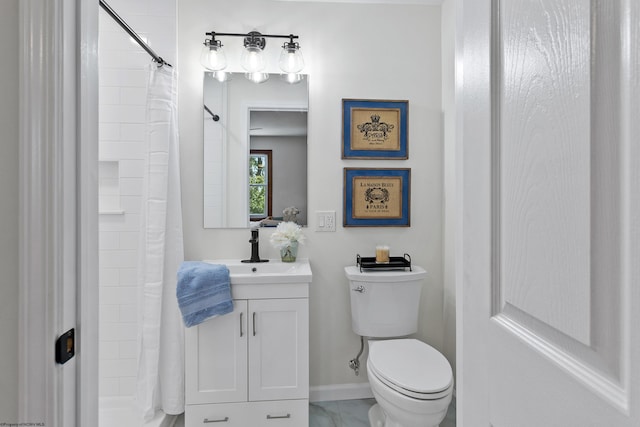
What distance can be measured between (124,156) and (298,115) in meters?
1.04

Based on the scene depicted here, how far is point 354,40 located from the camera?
2084 millimetres

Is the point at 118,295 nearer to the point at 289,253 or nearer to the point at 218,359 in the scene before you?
the point at 218,359

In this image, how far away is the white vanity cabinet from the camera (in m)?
1.67

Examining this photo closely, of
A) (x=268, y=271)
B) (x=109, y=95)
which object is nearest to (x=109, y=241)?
(x=109, y=95)

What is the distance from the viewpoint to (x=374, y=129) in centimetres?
209

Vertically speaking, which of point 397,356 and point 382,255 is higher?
point 382,255

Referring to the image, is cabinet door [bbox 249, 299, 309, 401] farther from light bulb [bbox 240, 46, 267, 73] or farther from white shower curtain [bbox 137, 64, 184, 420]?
light bulb [bbox 240, 46, 267, 73]

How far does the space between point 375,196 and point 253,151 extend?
0.80 m

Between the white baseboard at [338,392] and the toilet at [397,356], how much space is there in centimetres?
13

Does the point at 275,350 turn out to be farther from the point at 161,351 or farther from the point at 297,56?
A: the point at 297,56

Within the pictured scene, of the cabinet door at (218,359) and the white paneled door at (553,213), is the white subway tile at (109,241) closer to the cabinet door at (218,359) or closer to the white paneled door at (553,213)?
the cabinet door at (218,359)
